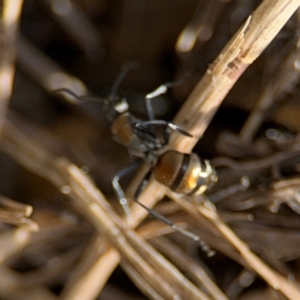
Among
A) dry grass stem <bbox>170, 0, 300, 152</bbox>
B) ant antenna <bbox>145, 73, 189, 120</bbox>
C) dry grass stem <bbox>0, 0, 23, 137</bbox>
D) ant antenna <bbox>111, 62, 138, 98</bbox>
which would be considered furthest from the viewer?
ant antenna <bbox>111, 62, 138, 98</bbox>

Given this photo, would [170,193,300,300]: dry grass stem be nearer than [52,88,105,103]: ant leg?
Yes

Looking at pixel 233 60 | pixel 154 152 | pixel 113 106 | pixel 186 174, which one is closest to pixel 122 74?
pixel 113 106

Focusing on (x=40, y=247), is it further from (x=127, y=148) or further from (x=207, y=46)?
(x=207, y=46)

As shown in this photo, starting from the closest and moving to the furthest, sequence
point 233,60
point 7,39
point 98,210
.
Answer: point 233,60 < point 7,39 < point 98,210

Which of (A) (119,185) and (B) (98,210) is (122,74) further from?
(B) (98,210)

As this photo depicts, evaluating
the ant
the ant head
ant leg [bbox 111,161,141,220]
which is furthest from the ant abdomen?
the ant head

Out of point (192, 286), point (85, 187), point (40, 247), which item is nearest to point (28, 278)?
point (40, 247)

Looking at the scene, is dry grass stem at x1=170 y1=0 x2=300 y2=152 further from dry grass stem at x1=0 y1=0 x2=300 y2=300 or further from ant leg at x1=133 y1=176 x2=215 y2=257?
ant leg at x1=133 y1=176 x2=215 y2=257
